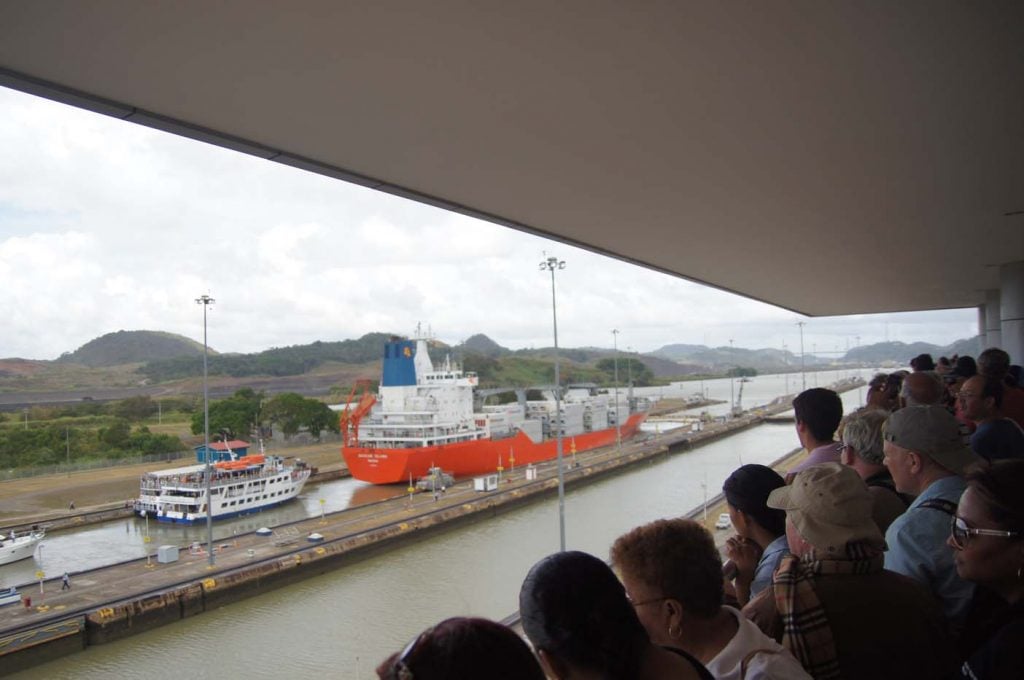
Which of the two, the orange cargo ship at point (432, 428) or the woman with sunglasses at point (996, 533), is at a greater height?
the woman with sunglasses at point (996, 533)

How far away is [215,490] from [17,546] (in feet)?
11.6

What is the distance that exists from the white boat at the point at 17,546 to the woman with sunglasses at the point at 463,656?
37.4ft

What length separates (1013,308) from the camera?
5637mm

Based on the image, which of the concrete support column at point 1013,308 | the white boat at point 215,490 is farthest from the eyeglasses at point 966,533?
A: the white boat at point 215,490

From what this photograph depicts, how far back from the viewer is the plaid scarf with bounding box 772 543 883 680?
2.74 ft

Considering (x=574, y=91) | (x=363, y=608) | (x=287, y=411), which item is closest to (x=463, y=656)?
(x=574, y=91)

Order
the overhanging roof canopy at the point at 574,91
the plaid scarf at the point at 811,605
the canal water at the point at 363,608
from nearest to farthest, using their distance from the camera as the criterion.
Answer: the plaid scarf at the point at 811,605, the overhanging roof canopy at the point at 574,91, the canal water at the point at 363,608

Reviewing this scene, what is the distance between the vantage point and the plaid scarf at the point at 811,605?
835mm

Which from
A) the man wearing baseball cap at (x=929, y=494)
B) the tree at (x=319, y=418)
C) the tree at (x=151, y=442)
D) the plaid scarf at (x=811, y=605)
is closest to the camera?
the plaid scarf at (x=811, y=605)

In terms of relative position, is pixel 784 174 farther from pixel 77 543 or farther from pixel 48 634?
pixel 77 543

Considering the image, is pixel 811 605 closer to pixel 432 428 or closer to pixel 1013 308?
pixel 1013 308

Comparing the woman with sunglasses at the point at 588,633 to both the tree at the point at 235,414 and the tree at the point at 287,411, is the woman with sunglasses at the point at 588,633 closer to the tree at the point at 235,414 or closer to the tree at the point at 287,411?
the tree at the point at 235,414

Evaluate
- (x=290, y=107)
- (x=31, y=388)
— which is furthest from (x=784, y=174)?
(x=31, y=388)

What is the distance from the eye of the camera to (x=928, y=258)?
215 inches
